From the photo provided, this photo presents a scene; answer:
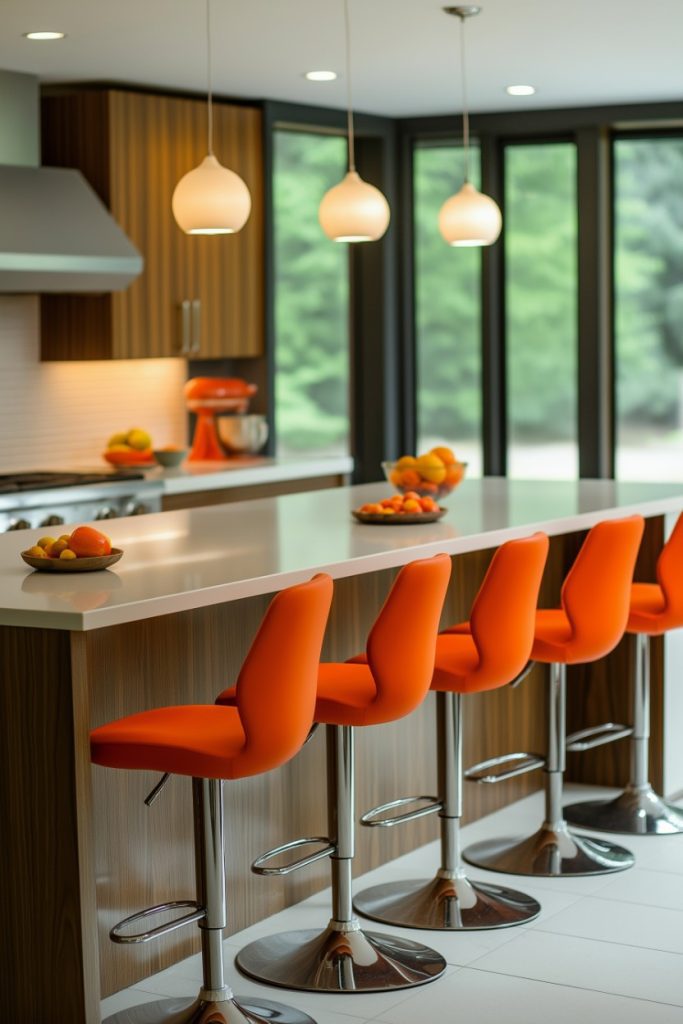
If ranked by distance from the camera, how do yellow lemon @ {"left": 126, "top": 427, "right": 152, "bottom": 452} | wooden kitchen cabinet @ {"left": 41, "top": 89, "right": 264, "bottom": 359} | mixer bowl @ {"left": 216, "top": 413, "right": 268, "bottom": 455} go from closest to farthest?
wooden kitchen cabinet @ {"left": 41, "top": 89, "right": 264, "bottom": 359} → yellow lemon @ {"left": 126, "top": 427, "right": 152, "bottom": 452} → mixer bowl @ {"left": 216, "top": 413, "right": 268, "bottom": 455}

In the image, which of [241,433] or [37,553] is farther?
[241,433]

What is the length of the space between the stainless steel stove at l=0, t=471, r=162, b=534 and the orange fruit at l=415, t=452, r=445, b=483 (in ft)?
5.51

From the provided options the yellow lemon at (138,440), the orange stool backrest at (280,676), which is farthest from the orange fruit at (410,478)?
the yellow lemon at (138,440)

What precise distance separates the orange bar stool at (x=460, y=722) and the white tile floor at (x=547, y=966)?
78 mm

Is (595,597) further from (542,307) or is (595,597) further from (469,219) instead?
(542,307)

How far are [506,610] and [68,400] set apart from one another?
3547 mm

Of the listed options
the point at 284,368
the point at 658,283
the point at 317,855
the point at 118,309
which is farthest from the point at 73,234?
the point at 317,855

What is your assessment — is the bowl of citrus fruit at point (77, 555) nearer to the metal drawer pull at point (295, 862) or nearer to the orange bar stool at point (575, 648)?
the metal drawer pull at point (295, 862)

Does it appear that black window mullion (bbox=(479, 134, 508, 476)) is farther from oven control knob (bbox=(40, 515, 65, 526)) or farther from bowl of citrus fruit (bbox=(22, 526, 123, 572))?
bowl of citrus fruit (bbox=(22, 526, 123, 572))

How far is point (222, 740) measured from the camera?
316 centimetres

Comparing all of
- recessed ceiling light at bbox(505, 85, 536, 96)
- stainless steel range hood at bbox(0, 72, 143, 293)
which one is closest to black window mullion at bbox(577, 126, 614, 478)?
recessed ceiling light at bbox(505, 85, 536, 96)

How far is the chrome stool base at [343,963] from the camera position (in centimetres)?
364

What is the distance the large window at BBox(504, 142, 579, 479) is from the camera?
25.5ft

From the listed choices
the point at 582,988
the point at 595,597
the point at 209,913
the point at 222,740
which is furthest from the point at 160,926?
the point at 595,597
